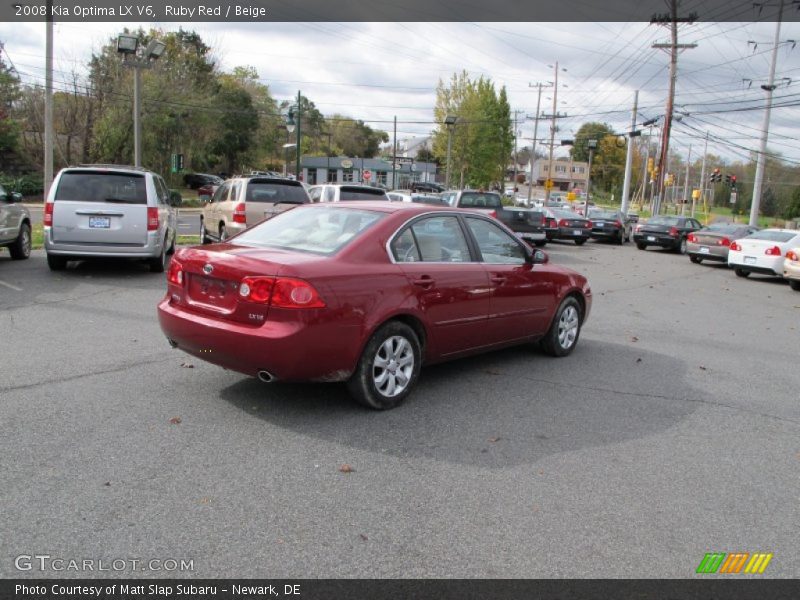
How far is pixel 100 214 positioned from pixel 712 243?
59.3 feet

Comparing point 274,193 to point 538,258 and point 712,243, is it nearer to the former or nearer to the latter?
point 538,258

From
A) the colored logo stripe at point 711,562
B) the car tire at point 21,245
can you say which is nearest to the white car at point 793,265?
the colored logo stripe at point 711,562

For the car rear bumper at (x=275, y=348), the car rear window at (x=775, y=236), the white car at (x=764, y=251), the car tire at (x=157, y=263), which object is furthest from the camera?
the car rear window at (x=775, y=236)

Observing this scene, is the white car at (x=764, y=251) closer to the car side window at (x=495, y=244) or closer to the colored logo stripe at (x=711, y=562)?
the car side window at (x=495, y=244)

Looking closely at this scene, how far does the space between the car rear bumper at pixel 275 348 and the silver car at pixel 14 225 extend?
854 centimetres

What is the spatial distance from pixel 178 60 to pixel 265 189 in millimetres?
46429

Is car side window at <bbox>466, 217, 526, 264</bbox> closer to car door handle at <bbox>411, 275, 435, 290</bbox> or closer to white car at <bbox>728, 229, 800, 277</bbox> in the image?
car door handle at <bbox>411, 275, 435, 290</bbox>

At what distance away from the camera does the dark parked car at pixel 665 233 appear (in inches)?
1035

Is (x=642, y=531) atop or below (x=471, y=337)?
below

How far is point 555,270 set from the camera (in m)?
7.28

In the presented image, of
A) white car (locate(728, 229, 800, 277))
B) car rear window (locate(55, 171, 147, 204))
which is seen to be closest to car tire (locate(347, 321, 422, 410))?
car rear window (locate(55, 171, 147, 204))

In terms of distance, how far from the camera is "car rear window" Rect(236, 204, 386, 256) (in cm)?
541

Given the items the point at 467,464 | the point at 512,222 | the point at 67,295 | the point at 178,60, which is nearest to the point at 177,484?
the point at 467,464

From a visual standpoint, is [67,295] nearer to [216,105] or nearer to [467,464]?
[467,464]
